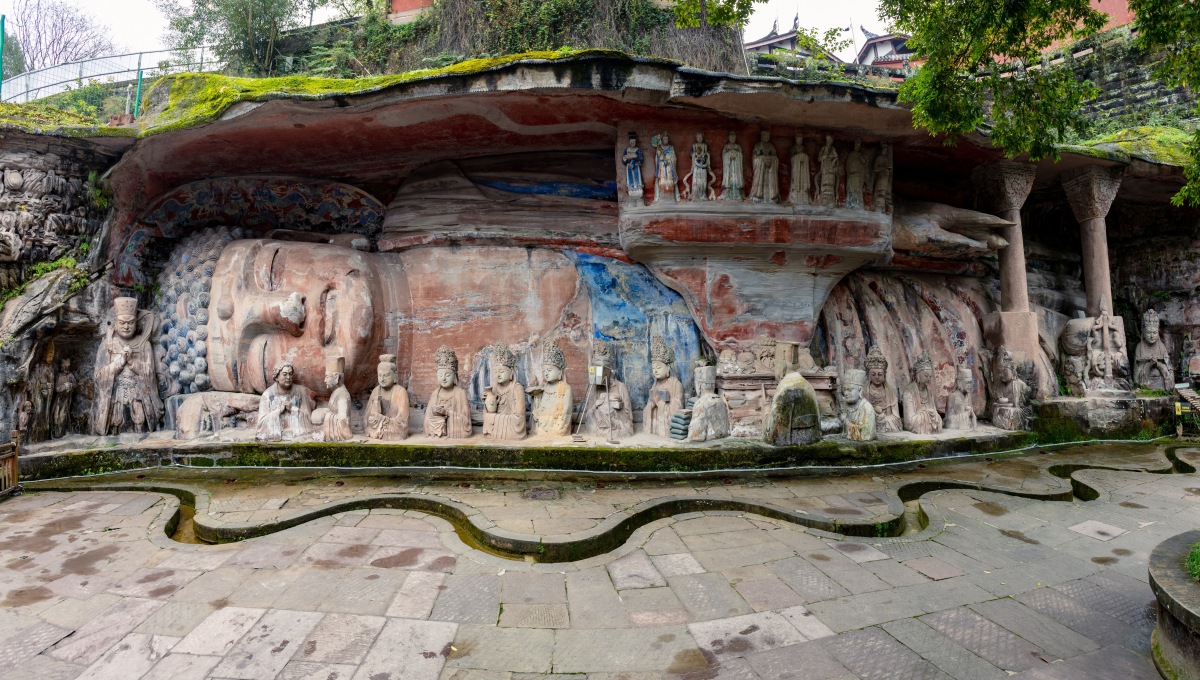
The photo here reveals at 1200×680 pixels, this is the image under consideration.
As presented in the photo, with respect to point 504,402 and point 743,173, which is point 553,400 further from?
point 743,173

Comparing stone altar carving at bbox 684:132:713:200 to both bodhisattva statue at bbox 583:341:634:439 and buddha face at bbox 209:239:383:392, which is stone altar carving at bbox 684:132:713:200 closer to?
bodhisattva statue at bbox 583:341:634:439

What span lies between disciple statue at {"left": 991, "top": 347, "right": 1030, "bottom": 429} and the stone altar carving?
15.7 feet

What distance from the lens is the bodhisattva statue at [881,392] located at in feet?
23.1

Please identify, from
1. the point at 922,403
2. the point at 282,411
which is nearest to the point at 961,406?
the point at 922,403

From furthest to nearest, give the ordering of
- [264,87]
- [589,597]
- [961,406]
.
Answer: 1. [961,406]
2. [264,87]
3. [589,597]

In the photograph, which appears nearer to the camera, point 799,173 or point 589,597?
point 589,597

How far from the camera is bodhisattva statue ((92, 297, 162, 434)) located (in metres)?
6.76

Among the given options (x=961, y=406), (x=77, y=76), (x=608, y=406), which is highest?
(x=77, y=76)

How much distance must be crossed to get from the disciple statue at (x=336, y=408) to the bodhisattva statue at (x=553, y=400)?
85.6 inches

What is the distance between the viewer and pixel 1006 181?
8023 millimetres

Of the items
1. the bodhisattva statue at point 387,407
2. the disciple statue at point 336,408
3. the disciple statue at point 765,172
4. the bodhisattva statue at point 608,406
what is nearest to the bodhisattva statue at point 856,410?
the disciple statue at point 765,172

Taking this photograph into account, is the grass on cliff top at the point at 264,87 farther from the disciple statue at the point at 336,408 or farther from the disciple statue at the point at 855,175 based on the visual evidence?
the disciple statue at the point at 855,175

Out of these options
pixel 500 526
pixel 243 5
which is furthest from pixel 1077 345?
pixel 243 5

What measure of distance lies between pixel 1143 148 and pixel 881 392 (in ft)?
19.2
